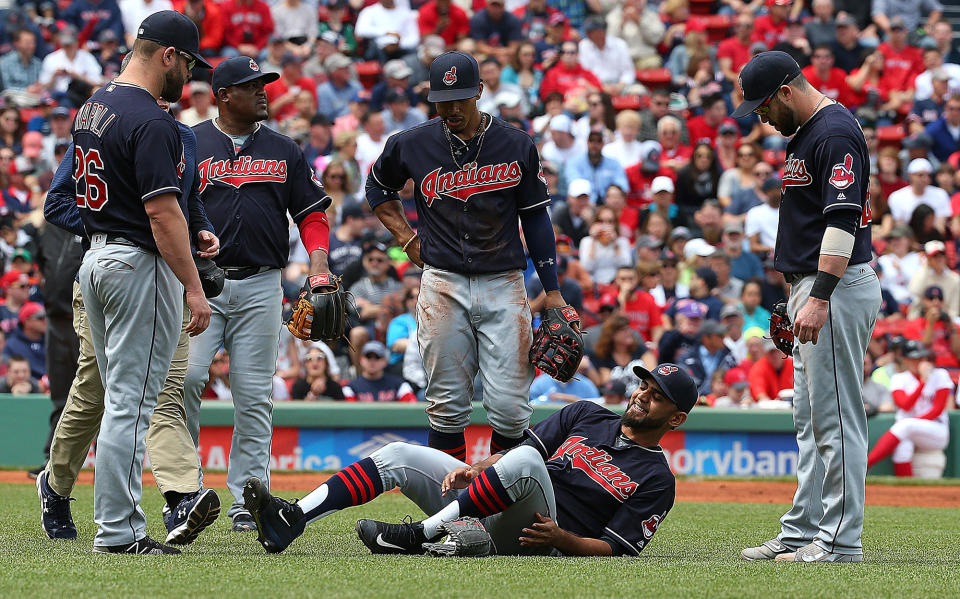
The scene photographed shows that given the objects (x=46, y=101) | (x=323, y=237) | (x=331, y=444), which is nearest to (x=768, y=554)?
(x=323, y=237)

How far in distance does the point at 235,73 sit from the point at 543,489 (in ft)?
8.91

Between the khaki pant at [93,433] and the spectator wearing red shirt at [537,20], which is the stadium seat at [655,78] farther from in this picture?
the khaki pant at [93,433]

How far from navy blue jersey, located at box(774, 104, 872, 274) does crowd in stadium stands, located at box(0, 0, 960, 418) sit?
515cm

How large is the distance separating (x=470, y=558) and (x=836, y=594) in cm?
152

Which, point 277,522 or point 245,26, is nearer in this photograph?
point 277,522

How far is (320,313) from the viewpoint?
6.36m

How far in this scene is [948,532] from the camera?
727 cm

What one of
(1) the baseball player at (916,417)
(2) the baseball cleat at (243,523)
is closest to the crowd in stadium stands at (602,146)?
(1) the baseball player at (916,417)

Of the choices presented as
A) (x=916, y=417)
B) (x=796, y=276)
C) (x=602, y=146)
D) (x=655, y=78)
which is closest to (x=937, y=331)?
(x=916, y=417)

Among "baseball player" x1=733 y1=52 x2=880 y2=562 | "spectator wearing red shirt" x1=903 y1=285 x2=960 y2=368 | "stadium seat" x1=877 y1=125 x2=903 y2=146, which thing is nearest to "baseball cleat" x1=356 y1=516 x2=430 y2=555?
"baseball player" x1=733 y1=52 x2=880 y2=562

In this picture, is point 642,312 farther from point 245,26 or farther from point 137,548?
point 137,548

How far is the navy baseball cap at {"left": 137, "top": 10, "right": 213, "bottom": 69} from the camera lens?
528 centimetres

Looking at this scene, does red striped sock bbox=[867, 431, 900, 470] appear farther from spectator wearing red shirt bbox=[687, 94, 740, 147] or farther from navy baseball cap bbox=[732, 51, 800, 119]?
spectator wearing red shirt bbox=[687, 94, 740, 147]

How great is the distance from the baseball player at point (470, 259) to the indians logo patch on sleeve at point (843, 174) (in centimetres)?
155
